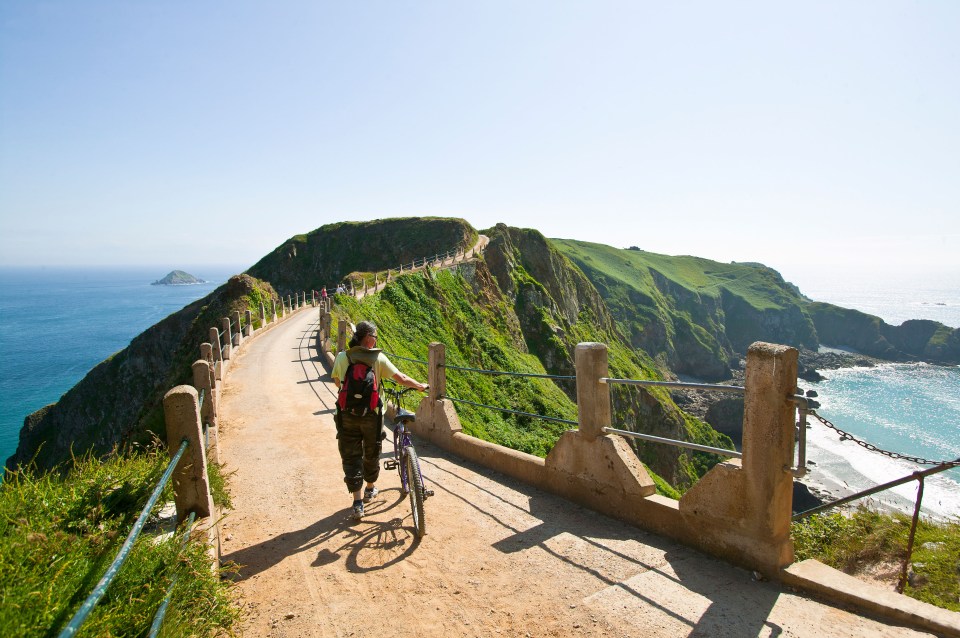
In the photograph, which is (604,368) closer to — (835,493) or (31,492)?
(31,492)

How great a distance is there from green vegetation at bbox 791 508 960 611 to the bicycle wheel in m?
5.07

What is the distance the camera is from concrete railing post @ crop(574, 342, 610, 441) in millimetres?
5676

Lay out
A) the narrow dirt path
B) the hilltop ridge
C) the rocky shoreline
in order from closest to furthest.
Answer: the narrow dirt path → the hilltop ridge → the rocky shoreline

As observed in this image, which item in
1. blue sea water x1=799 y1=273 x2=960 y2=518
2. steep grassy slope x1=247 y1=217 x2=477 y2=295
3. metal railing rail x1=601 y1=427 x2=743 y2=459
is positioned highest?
steep grassy slope x1=247 y1=217 x2=477 y2=295

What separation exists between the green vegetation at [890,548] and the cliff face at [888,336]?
131 meters

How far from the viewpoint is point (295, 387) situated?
15.3 m

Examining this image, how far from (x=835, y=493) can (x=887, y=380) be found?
→ 205 feet

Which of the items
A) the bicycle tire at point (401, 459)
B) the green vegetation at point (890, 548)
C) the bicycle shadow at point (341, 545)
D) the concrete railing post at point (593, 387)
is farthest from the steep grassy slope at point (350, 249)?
the bicycle shadow at point (341, 545)

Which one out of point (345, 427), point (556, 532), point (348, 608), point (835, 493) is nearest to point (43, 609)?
point (348, 608)

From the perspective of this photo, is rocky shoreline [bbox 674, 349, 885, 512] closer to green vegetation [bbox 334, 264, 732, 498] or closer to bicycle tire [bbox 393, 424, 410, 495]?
green vegetation [bbox 334, 264, 732, 498]

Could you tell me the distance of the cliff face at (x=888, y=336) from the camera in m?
110

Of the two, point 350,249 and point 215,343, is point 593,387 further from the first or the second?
point 350,249

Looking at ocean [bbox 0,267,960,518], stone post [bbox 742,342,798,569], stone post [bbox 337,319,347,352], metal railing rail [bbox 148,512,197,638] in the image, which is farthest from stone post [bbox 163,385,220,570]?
ocean [bbox 0,267,960,518]

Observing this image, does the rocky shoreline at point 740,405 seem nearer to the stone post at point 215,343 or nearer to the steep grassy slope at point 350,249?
the stone post at point 215,343
